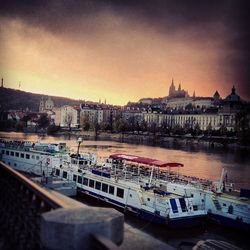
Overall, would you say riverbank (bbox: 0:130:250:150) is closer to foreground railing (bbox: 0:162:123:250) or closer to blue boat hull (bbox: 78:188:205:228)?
blue boat hull (bbox: 78:188:205:228)

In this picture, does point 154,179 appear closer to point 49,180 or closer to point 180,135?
point 49,180

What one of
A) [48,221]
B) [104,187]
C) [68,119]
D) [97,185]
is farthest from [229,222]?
[68,119]

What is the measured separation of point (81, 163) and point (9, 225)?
20.3 feet

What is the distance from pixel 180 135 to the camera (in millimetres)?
32438

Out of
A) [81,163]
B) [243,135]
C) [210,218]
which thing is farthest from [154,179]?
[243,135]

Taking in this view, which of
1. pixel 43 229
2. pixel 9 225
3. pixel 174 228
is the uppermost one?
pixel 43 229

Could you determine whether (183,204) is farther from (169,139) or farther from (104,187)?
(169,139)

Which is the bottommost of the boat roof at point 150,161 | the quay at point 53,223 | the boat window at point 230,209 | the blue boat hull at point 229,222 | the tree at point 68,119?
the blue boat hull at point 229,222

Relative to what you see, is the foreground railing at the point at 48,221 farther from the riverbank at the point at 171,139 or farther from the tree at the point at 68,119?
the tree at the point at 68,119

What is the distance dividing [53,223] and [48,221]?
14 millimetres

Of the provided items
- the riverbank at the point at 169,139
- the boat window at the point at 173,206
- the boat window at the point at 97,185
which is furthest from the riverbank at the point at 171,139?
the boat window at the point at 173,206

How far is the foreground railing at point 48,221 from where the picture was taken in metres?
0.82

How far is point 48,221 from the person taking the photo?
0.84 metres

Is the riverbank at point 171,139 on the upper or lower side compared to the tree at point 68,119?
lower
